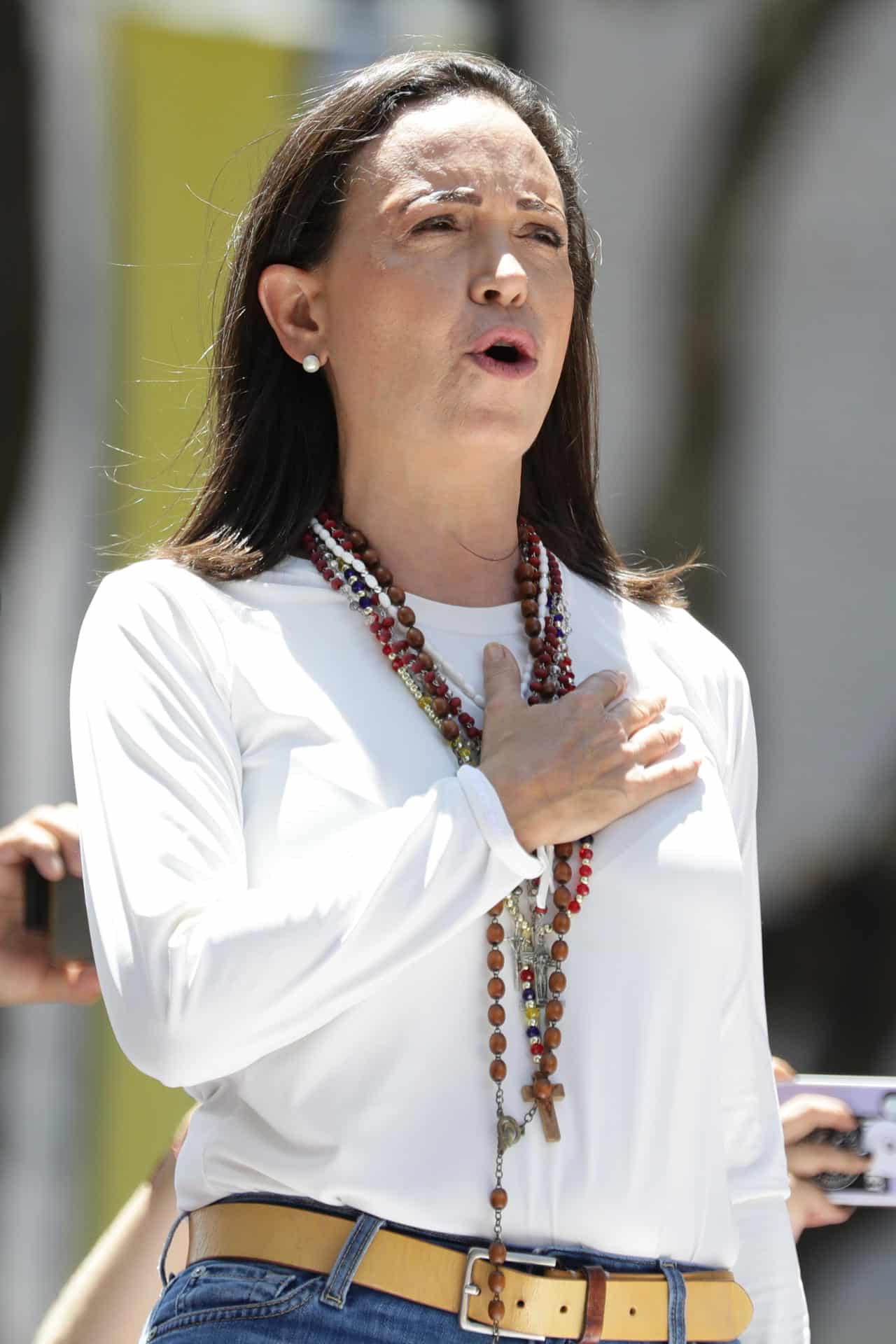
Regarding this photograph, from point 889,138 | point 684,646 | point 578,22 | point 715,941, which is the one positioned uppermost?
point 578,22

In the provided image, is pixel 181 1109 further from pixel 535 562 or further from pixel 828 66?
pixel 828 66

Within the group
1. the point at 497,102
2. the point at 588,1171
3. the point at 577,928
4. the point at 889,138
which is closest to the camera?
the point at 588,1171

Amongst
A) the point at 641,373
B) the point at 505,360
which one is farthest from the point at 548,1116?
the point at 641,373

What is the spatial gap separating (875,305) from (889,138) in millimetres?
342

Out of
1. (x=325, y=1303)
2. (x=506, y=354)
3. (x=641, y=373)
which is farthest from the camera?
(x=641, y=373)

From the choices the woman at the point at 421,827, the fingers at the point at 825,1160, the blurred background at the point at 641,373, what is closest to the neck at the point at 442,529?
the woman at the point at 421,827

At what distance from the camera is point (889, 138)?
3.42 m

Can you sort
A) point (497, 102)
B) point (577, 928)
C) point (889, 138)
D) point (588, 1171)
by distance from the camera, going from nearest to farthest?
point (588, 1171) < point (577, 928) < point (497, 102) < point (889, 138)

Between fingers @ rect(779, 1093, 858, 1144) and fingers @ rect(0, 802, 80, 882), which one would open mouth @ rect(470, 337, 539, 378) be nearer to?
fingers @ rect(0, 802, 80, 882)

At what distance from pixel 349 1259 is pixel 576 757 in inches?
19.0

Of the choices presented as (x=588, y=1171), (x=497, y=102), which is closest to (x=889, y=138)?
(x=497, y=102)

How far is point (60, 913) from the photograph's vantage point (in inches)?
80.4

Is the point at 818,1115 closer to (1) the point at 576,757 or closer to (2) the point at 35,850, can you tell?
(1) the point at 576,757

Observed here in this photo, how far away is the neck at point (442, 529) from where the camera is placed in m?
1.84
